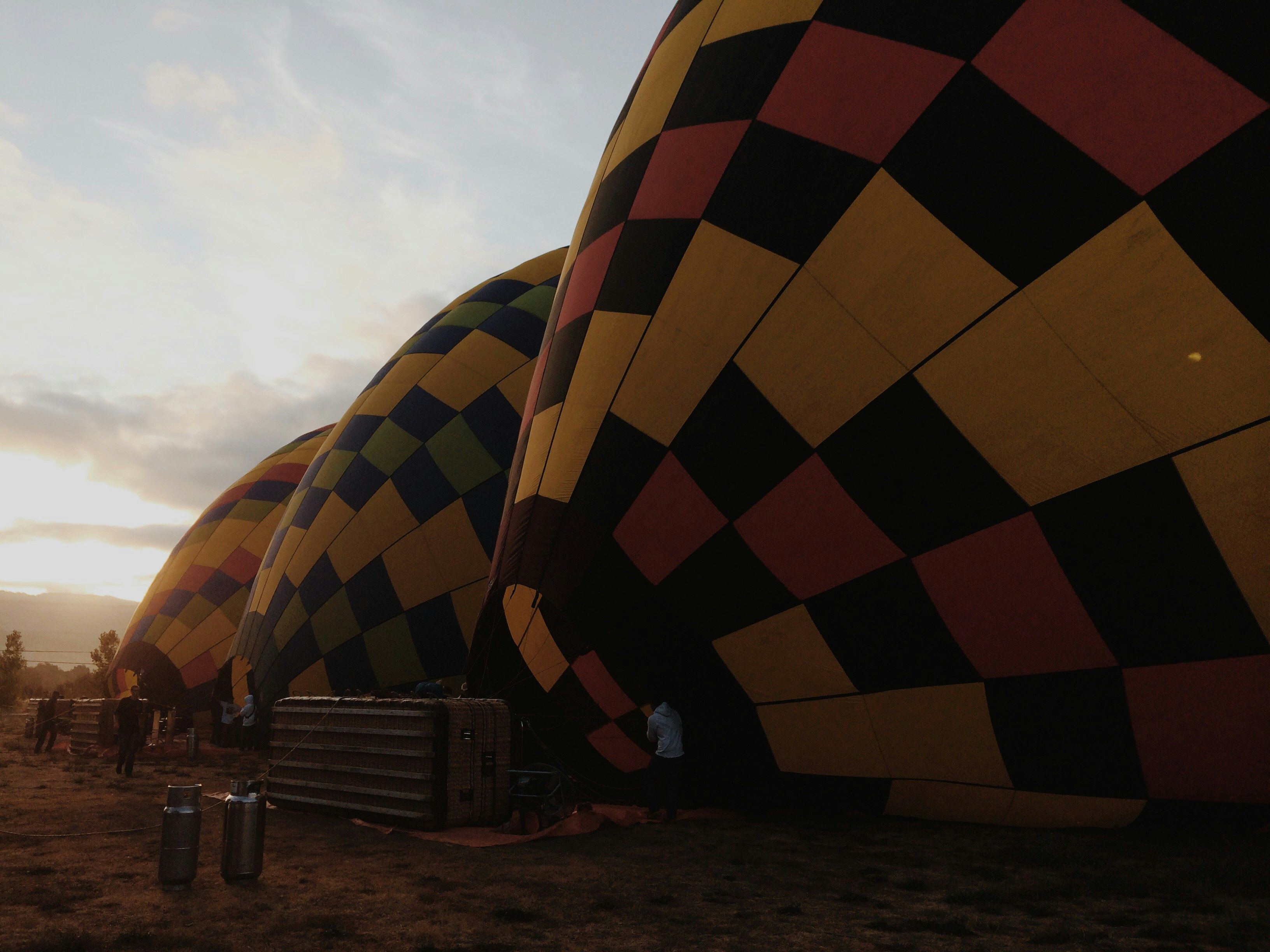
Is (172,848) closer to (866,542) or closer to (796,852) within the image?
(796,852)

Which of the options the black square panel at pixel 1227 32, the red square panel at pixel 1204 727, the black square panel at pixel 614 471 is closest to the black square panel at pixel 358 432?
the black square panel at pixel 614 471

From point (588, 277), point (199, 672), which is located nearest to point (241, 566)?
point (199, 672)

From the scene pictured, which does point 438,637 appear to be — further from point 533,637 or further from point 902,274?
point 902,274

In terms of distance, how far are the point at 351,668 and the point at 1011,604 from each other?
6.85 metres

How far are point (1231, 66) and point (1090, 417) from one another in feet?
5.42

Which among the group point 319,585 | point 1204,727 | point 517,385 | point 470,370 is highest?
point 470,370

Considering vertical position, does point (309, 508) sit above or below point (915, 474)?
above

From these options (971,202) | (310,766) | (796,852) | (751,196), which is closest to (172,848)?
(310,766)

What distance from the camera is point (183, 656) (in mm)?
13211

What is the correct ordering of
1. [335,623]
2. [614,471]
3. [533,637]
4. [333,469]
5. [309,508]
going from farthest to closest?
1. [333,469]
2. [309,508]
3. [335,623]
4. [533,637]
5. [614,471]

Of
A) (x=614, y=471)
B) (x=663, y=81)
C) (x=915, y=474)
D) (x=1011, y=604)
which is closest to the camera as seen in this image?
(x=1011, y=604)

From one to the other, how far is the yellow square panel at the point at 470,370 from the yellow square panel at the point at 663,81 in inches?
157

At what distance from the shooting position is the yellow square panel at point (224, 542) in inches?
562

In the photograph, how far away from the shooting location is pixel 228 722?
440 inches
